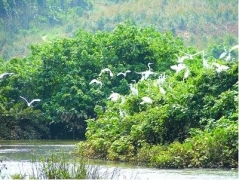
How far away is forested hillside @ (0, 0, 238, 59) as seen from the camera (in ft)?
241

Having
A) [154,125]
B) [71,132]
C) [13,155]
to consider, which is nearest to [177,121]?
[154,125]

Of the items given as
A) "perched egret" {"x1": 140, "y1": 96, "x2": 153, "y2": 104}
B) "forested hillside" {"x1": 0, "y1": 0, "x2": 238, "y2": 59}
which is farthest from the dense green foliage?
"forested hillside" {"x1": 0, "y1": 0, "x2": 238, "y2": 59}

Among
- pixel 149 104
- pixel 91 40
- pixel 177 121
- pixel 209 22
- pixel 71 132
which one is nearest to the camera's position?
pixel 177 121

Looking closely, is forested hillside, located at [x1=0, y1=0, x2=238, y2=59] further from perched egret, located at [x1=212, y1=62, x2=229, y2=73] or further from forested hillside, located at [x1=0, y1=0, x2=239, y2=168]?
perched egret, located at [x1=212, y1=62, x2=229, y2=73]

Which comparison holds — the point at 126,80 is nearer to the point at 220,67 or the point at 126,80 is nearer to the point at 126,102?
the point at 126,102

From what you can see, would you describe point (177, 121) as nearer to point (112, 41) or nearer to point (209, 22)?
point (112, 41)

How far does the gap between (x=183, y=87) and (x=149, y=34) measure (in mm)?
18802

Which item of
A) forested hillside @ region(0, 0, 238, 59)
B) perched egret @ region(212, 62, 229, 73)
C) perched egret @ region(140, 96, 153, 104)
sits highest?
forested hillside @ region(0, 0, 238, 59)

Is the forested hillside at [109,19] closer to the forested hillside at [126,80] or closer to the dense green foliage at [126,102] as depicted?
the forested hillside at [126,80]

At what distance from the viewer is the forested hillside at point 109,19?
241 ft

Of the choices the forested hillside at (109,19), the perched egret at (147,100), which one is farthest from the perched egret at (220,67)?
the forested hillside at (109,19)

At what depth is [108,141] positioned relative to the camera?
68.7 ft

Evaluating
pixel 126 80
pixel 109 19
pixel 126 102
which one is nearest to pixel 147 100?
pixel 126 102

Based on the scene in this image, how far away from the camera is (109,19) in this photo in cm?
7806
